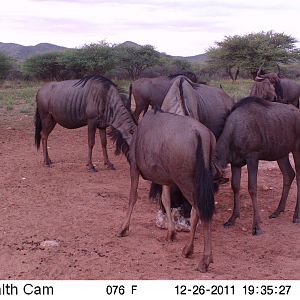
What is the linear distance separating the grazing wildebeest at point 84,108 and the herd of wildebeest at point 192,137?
2 centimetres

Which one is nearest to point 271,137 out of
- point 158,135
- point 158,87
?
point 158,135

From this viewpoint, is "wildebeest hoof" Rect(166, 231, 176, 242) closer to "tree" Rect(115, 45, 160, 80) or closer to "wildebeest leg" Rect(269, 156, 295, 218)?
"wildebeest leg" Rect(269, 156, 295, 218)

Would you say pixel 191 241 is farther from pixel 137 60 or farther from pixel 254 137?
pixel 137 60

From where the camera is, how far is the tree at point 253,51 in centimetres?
3932

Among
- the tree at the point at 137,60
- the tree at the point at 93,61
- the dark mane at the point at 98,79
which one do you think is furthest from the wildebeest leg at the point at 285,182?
the tree at the point at 137,60

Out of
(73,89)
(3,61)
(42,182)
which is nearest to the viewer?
(42,182)

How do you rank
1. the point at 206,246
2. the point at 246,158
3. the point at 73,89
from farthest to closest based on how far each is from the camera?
the point at 73,89 → the point at 246,158 → the point at 206,246

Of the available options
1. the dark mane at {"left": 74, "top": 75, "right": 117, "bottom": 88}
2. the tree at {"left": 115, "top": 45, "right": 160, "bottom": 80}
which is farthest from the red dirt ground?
the tree at {"left": 115, "top": 45, "right": 160, "bottom": 80}

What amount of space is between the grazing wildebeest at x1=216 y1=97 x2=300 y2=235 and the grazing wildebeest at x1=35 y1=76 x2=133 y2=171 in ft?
9.12

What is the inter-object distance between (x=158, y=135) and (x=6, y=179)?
4.16m

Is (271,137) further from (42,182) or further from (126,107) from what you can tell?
(42,182)

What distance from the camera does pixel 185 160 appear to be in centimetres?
A: 493

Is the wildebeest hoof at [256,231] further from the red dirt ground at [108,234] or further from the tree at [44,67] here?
the tree at [44,67]
